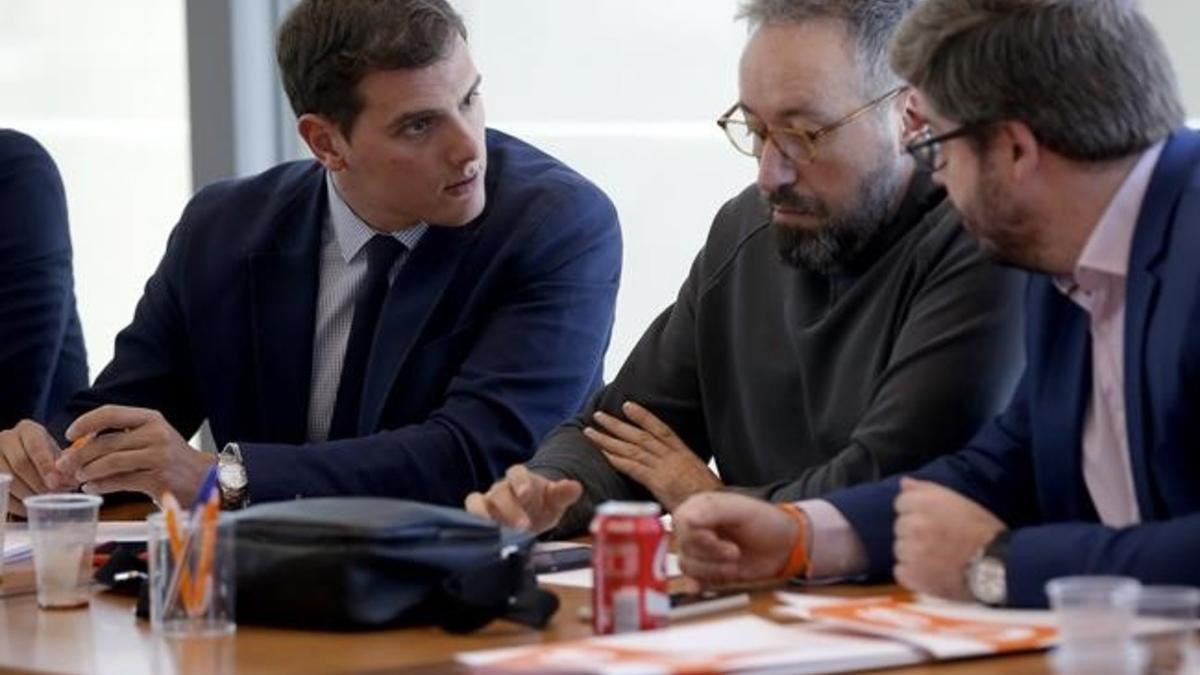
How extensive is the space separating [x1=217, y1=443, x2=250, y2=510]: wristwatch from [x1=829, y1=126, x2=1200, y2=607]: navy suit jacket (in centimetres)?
114

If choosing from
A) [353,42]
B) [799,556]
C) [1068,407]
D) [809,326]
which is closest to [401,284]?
[353,42]

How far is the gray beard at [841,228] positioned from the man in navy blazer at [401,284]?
2.27 ft

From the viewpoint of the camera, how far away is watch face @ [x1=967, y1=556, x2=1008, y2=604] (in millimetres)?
2570

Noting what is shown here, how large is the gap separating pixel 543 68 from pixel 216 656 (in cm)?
293

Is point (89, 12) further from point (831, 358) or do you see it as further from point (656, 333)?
point (831, 358)

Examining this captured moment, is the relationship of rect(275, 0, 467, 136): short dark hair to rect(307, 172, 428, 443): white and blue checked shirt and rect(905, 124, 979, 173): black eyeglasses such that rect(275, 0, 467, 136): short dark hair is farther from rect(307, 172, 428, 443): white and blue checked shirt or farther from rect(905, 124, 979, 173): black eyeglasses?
rect(905, 124, 979, 173): black eyeglasses

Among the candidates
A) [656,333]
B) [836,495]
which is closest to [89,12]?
[656,333]

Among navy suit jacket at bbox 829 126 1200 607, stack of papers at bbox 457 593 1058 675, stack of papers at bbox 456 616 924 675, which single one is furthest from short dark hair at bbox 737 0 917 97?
stack of papers at bbox 456 616 924 675

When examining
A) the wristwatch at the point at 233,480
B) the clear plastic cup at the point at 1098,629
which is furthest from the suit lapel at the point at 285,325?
the clear plastic cup at the point at 1098,629

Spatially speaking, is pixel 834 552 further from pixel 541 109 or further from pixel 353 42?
pixel 541 109

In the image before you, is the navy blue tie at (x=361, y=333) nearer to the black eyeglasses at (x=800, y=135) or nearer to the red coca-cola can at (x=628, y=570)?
the black eyeglasses at (x=800, y=135)

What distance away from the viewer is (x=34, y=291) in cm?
447

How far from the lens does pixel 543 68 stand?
5211mm

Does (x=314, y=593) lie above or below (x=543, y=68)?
below
